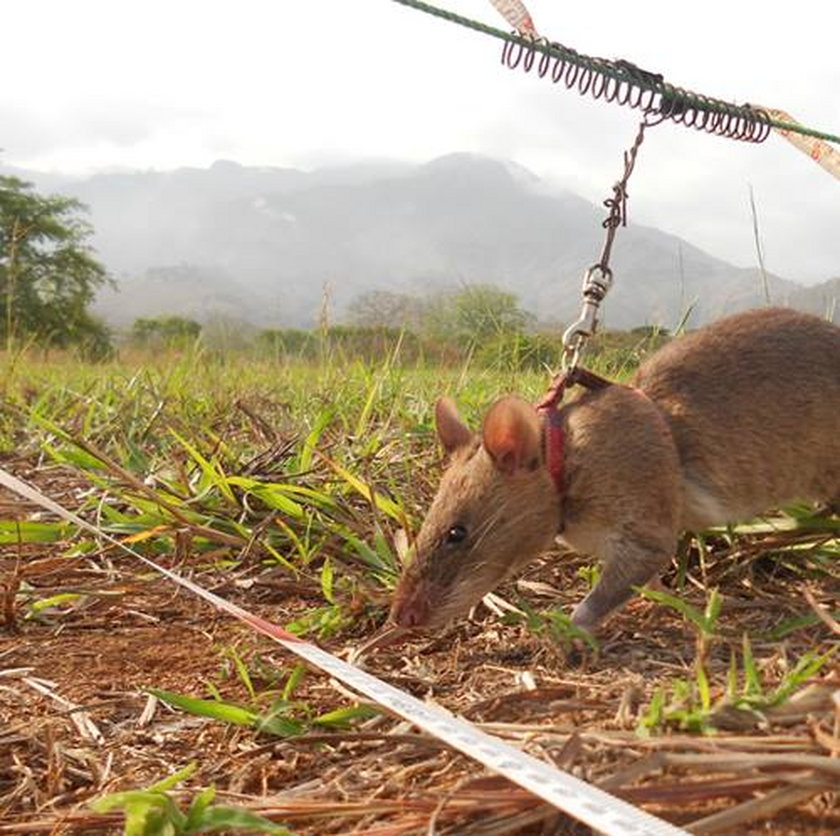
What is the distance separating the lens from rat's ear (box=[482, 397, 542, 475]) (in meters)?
2.51

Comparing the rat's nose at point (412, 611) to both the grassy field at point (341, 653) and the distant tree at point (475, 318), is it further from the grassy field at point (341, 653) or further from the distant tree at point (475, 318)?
the distant tree at point (475, 318)

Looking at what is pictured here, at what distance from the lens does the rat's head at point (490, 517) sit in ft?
8.11

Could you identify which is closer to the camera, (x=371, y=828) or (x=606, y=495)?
(x=371, y=828)

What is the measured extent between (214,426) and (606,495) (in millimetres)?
2465

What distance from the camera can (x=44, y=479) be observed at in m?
4.08

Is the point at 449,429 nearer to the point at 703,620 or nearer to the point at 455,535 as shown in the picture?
the point at 455,535

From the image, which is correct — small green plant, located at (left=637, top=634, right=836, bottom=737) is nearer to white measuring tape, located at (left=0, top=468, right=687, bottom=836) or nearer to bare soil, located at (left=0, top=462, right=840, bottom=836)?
bare soil, located at (left=0, top=462, right=840, bottom=836)

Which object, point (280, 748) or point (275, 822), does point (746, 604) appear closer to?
point (280, 748)

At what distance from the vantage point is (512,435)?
8.33 ft

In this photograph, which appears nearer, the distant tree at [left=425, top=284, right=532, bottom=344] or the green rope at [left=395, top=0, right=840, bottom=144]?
the green rope at [left=395, top=0, right=840, bottom=144]

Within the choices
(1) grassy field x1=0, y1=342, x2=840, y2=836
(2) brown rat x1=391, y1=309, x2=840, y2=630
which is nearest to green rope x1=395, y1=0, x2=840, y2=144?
(2) brown rat x1=391, y1=309, x2=840, y2=630

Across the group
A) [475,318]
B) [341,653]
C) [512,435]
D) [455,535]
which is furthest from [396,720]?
[475,318]

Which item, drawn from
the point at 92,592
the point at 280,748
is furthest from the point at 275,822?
the point at 92,592

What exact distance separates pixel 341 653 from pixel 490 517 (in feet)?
1.92
